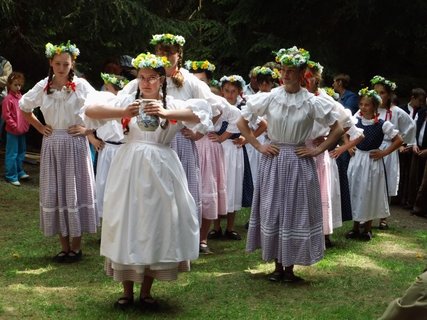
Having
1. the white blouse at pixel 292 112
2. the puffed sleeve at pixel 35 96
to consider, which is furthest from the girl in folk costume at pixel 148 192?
the puffed sleeve at pixel 35 96

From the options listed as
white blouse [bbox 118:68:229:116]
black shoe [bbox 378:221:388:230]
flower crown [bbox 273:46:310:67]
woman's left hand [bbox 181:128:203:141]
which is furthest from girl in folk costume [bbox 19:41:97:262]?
black shoe [bbox 378:221:388:230]

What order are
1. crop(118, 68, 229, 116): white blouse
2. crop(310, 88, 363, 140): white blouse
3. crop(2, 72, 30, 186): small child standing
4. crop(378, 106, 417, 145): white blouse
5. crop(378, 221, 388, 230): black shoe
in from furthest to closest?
crop(2, 72, 30, 186): small child standing, crop(378, 106, 417, 145): white blouse, crop(378, 221, 388, 230): black shoe, crop(118, 68, 229, 116): white blouse, crop(310, 88, 363, 140): white blouse

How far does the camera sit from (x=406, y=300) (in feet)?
8.86

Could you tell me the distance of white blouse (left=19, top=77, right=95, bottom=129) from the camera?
24.6 feet

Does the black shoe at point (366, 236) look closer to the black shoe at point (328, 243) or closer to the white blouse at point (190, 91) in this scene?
the black shoe at point (328, 243)

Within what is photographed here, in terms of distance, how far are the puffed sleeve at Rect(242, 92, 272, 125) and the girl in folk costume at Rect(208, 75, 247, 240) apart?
6.61 ft

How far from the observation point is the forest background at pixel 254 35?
14.3 metres

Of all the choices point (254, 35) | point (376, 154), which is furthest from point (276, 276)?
point (254, 35)

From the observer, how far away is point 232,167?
960 cm

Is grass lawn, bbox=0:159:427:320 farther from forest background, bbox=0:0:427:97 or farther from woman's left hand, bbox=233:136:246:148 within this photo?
forest background, bbox=0:0:427:97

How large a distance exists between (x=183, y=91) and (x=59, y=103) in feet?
4.15

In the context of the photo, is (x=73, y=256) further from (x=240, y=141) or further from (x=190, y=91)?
(x=240, y=141)

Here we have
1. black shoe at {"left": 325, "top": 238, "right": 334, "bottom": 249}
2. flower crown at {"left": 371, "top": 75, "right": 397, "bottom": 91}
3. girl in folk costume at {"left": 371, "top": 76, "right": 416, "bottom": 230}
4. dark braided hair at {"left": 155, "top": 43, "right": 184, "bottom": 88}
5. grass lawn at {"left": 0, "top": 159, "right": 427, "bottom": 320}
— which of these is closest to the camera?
grass lawn at {"left": 0, "top": 159, "right": 427, "bottom": 320}

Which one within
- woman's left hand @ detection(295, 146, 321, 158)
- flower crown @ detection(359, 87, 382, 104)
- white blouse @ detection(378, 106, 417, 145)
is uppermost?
flower crown @ detection(359, 87, 382, 104)
